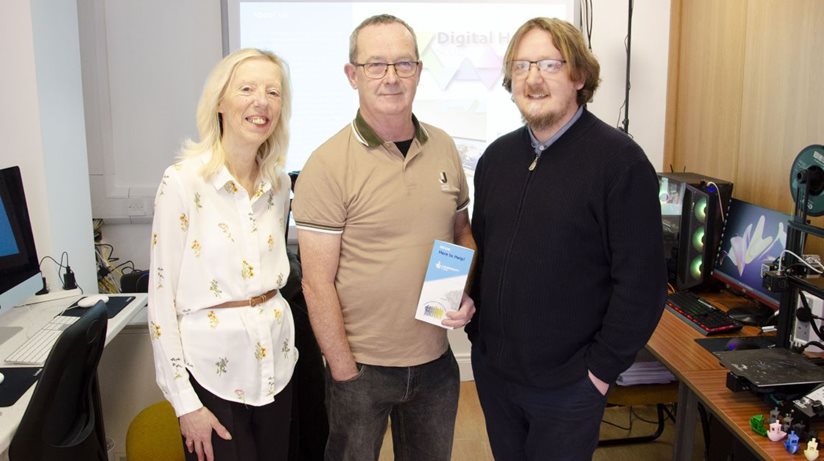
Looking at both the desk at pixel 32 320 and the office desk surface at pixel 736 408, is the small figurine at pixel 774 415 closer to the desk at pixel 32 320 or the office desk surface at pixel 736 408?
the office desk surface at pixel 736 408

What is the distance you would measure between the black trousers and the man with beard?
1.91ft

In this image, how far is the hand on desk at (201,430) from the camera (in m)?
1.60

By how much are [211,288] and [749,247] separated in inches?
81.8

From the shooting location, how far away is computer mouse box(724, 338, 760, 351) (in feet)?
7.11

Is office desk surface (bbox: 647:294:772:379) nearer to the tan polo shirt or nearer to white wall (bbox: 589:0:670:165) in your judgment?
the tan polo shirt

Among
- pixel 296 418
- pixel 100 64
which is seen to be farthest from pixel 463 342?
pixel 100 64

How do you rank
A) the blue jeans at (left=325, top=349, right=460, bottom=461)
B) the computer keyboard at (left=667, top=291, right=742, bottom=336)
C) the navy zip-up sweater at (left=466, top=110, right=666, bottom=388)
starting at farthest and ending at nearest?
the computer keyboard at (left=667, top=291, right=742, bottom=336)
the blue jeans at (left=325, top=349, right=460, bottom=461)
the navy zip-up sweater at (left=466, top=110, right=666, bottom=388)

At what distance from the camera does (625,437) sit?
313 cm

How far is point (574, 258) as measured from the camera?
1595mm

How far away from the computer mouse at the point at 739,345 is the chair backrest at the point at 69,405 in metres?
1.98

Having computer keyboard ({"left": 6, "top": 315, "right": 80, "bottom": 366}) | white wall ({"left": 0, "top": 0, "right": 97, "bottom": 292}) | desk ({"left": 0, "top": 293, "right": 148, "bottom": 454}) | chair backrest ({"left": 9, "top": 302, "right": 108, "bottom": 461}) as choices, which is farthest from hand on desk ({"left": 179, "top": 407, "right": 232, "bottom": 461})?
white wall ({"left": 0, "top": 0, "right": 97, "bottom": 292})

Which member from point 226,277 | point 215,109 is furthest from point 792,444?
point 215,109

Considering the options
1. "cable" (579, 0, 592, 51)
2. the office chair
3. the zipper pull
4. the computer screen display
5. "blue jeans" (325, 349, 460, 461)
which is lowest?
the office chair

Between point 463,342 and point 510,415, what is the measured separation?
80.7 inches
